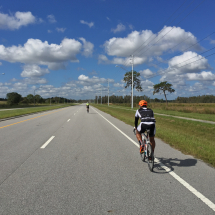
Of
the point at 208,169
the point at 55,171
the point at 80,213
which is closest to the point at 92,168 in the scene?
the point at 55,171

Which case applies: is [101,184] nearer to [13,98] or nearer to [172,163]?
[172,163]

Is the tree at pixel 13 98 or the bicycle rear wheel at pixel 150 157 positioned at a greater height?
the tree at pixel 13 98

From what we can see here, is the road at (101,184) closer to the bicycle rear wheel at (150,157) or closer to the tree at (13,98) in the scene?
the bicycle rear wheel at (150,157)

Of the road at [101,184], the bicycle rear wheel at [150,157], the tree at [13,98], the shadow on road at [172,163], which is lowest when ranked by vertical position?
the shadow on road at [172,163]

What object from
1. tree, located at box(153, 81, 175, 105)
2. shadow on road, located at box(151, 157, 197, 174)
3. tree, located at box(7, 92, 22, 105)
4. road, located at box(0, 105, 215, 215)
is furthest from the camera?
tree, located at box(7, 92, 22, 105)

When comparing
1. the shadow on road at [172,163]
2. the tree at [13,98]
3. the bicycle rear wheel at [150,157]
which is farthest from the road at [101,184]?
the tree at [13,98]

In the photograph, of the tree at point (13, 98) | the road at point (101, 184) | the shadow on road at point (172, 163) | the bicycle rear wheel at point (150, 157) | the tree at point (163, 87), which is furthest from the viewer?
the tree at point (13, 98)

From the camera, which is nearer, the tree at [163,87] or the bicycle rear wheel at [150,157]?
the bicycle rear wheel at [150,157]

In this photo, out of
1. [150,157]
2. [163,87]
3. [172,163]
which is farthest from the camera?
[163,87]

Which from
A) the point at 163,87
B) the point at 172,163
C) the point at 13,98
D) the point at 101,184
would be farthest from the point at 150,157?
the point at 13,98

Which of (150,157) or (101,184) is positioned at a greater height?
(150,157)

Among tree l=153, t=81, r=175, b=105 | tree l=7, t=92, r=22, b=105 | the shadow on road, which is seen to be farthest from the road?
tree l=7, t=92, r=22, b=105

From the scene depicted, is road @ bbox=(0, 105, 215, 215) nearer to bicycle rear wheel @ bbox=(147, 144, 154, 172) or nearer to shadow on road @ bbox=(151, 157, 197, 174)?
shadow on road @ bbox=(151, 157, 197, 174)

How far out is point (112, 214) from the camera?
3.10m
